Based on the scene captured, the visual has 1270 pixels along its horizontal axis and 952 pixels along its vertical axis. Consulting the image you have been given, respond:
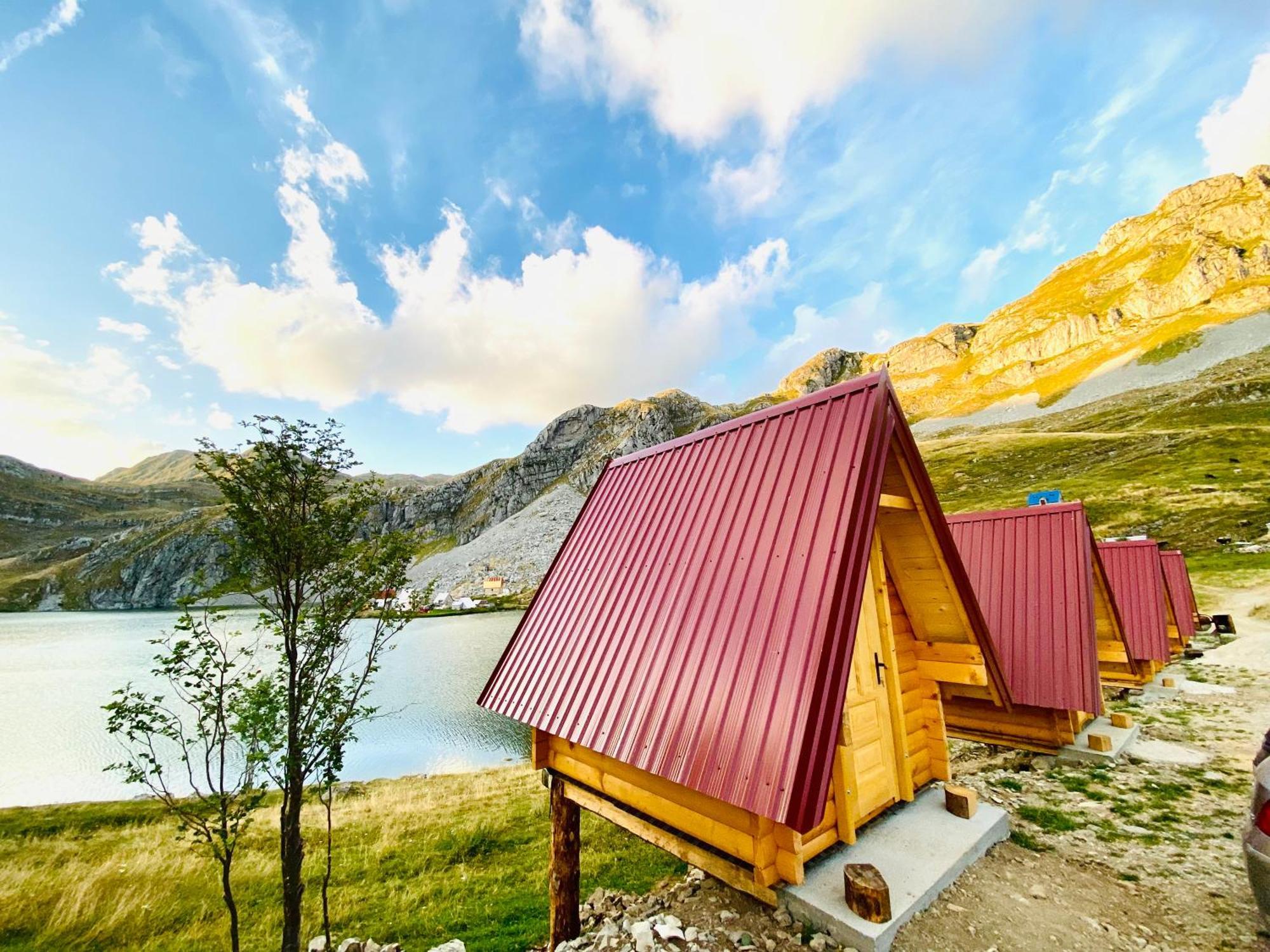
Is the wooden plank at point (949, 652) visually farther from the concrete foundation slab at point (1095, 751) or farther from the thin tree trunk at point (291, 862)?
the thin tree trunk at point (291, 862)

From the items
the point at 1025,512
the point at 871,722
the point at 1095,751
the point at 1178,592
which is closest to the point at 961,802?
the point at 871,722

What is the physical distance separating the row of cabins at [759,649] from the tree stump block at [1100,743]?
3.25 ft

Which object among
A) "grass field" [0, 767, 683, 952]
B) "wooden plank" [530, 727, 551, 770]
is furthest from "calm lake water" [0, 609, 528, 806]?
"wooden plank" [530, 727, 551, 770]

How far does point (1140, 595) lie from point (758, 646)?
18.9 m

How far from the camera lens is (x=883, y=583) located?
7.23 metres

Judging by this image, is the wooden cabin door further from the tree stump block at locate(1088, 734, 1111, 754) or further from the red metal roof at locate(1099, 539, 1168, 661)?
the red metal roof at locate(1099, 539, 1168, 661)

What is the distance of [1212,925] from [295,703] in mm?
11893

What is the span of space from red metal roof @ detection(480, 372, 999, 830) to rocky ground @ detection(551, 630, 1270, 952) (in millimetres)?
2207

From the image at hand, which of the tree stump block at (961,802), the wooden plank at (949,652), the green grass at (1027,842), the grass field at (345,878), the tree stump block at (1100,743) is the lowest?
the grass field at (345,878)

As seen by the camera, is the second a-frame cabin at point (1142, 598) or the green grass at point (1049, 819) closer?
the green grass at point (1049, 819)

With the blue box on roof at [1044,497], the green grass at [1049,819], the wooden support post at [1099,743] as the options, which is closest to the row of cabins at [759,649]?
the wooden support post at [1099,743]

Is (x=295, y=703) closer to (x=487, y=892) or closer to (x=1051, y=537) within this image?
(x=487, y=892)

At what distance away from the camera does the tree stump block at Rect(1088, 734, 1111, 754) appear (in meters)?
10.2

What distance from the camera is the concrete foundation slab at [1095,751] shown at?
401 inches
